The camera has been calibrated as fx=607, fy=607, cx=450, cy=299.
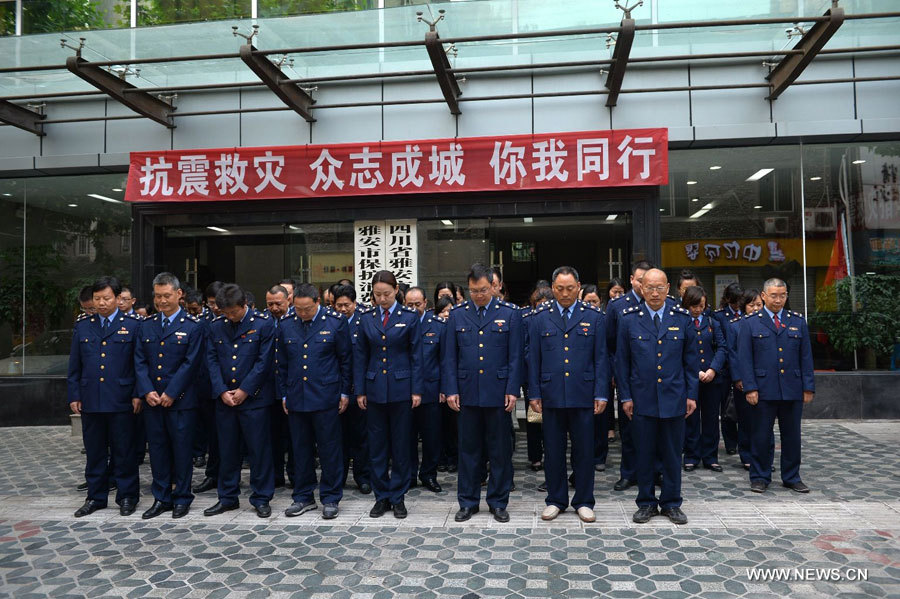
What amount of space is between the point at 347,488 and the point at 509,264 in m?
5.12

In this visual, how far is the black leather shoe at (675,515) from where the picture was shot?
4559 millimetres

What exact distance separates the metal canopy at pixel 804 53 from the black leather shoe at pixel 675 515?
16.8 ft

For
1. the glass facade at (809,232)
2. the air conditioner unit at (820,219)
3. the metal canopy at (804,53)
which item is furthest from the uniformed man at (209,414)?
the air conditioner unit at (820,219)

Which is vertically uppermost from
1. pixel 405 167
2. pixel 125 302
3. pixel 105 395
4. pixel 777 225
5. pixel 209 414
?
Answer: pixel 405 167

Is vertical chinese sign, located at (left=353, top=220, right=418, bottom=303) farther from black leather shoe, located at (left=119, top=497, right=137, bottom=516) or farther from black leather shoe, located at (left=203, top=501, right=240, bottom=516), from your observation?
black leather shoe, located at (left=119, top=497, right=137, bottom=516)

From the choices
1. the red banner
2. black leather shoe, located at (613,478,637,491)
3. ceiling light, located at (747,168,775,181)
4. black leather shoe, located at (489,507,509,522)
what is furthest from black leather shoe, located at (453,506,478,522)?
ceiling light, located at (747,168,775,181)

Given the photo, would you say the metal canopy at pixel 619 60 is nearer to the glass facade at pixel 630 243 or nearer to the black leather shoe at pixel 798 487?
the glass facade at pixel 630 243

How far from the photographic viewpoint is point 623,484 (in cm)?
548

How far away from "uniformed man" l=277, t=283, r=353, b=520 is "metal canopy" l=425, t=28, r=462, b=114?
10.9 feet

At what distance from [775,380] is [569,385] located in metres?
2.10

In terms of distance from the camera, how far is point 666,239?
29.4 ft

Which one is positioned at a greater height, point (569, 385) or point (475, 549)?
point (569, 385)

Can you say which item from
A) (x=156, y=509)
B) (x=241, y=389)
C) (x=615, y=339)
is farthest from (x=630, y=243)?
(x=156, y=509)

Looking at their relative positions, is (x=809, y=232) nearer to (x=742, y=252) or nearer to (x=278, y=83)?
(x=742, y=252)
